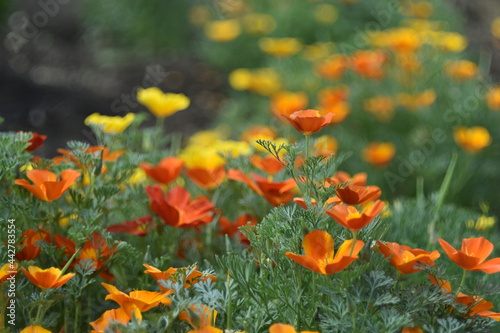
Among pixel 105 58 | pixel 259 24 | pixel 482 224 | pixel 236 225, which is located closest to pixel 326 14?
pixel 259 24

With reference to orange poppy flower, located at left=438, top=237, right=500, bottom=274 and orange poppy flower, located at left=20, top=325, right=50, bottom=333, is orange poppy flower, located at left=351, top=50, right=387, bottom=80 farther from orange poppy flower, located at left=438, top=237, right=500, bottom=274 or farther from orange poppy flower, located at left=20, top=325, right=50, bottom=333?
orange poppy flower, located at left=20, top=325, right=50, bottom=333

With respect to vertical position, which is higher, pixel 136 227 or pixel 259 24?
pixel 136 227

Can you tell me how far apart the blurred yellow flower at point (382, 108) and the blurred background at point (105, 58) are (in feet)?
4.67

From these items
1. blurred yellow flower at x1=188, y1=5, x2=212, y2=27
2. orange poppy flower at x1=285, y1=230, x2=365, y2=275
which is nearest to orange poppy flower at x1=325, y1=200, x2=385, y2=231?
orange poppy flower at x1=285, y1=230, x2=365, y2=275

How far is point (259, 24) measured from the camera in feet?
15.1

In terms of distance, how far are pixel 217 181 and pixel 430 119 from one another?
163cm

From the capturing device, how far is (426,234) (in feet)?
5.49

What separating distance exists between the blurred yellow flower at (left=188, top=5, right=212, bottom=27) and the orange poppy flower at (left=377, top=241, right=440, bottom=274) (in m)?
4.85

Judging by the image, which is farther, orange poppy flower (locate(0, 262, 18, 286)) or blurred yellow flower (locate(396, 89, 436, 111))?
blurred yellow flower (locate(396, 89, 436, 111))

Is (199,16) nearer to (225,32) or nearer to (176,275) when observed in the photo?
(225,32)

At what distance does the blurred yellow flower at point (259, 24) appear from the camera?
4.58 metres

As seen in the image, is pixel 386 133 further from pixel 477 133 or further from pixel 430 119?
pixel 477 133

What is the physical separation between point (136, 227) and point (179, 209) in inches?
4.0

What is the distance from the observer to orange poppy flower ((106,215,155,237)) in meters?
1.36
